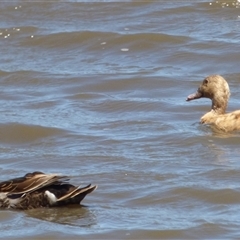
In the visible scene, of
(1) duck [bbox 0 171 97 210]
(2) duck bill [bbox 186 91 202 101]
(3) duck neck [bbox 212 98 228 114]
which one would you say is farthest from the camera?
(3) duck neck [bbox 212 98 228 114]

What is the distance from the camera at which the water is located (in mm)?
8672

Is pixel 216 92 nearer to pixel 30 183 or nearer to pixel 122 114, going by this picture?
pixel 122 114

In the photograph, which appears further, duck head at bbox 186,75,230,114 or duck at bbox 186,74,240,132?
duck head at bbox 186,75,230,114

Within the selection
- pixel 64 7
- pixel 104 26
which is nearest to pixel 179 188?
pixel 104 26

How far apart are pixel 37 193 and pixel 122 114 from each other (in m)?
3.95

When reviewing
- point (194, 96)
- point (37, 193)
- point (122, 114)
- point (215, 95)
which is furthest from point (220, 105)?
point (37, 193)

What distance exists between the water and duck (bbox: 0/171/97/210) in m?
0.08

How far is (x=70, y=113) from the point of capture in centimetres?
1277

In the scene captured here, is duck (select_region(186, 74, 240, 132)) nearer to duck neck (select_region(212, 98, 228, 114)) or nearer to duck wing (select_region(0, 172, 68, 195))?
duck neck (select_region(212, 98, 228, 114))

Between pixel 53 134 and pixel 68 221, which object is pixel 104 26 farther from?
pixel 68 221

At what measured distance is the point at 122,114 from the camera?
41.5 feet

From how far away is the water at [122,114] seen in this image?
8.67 metres

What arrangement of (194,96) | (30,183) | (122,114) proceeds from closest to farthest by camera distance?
(30,183)
(122,114)
(194,96)

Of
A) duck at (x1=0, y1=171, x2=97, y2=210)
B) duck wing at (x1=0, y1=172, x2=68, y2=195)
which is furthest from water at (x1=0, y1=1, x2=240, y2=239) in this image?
duck wing at (x1=0, y1=172, x2=68, y2=195)
